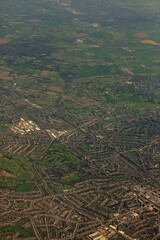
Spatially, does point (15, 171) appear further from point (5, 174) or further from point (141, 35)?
point (141, 35)

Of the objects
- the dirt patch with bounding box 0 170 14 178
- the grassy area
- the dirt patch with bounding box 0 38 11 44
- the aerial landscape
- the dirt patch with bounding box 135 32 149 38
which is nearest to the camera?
the aerial landscape

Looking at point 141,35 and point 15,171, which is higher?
point 15,171

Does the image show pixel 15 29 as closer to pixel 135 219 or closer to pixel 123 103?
pixel 123 103

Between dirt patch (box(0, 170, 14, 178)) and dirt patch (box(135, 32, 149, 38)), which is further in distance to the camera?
dirt patch (box(135, 32, 149, 38))

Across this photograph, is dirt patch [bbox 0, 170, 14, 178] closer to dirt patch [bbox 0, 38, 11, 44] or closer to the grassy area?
the grassy area

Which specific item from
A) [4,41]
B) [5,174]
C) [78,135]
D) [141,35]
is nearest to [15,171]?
[5,174]

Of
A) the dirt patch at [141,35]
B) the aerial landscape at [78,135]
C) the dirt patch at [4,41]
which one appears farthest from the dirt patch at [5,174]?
the dirt patch at [141,35]

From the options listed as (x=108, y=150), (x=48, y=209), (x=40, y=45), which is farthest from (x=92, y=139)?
(x=40, y=45)

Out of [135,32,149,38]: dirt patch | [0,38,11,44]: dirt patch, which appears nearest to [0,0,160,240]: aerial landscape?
[0,38,11,44]: dirt patch

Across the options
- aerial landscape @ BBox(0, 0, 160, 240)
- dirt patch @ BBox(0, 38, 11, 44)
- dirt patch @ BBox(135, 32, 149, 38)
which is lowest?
dirt patch @ BBox(135, 32, 149, 38)

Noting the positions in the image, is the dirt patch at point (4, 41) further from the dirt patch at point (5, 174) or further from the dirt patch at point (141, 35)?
the dirt patch at point (5, 174)
